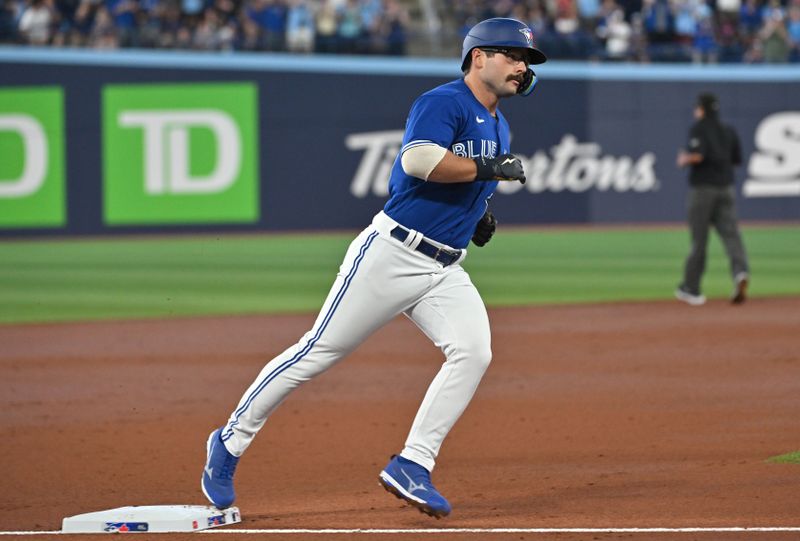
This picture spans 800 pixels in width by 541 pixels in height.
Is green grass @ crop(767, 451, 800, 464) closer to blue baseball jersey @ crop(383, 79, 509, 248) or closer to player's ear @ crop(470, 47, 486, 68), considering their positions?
blue baseball jersey @ crop(383, 79, 509, 248)

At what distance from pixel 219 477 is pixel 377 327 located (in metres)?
0.95

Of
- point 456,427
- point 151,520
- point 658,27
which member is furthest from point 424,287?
point 658,27

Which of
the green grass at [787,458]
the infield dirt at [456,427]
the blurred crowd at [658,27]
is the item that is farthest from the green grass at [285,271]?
the green grass at [787,458]

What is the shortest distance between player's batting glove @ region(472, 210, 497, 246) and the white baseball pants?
0.55 meters

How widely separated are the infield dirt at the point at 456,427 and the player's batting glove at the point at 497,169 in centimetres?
145

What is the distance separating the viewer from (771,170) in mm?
26172

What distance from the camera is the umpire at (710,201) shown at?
1431 centimetres

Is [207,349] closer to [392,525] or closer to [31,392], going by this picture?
[31,392]

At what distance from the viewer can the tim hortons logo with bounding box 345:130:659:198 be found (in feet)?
83.9

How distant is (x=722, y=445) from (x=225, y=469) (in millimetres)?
3053

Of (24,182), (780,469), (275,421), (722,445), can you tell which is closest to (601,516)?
(780,469)

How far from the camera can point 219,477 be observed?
5.87m

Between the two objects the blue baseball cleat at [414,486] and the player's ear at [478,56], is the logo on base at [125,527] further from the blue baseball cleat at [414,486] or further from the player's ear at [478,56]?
the player's ear at [478,56]

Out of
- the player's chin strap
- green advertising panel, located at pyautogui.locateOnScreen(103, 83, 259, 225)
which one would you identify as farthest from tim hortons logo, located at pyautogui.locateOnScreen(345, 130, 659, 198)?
the player's chin strap
